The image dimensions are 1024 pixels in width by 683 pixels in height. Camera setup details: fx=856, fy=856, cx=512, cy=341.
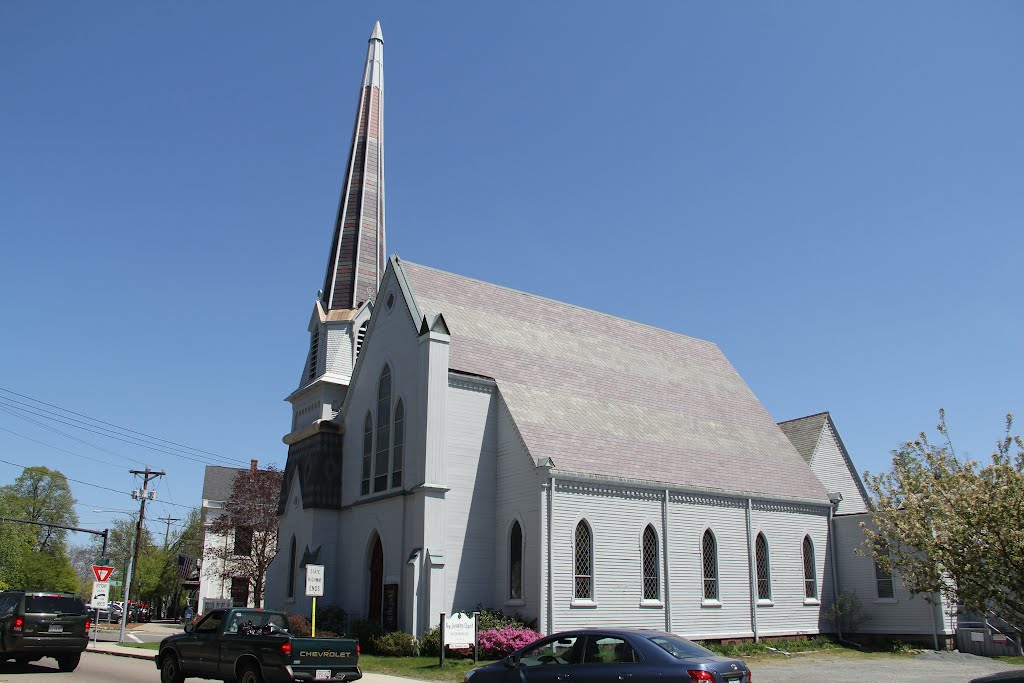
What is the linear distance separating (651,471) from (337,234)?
20.9 meters

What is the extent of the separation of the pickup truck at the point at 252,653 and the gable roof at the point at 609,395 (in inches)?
474

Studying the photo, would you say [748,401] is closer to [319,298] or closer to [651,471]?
[651,471]

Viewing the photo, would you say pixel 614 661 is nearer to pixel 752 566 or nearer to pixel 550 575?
pixel 550 575

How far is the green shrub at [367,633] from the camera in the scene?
27.9m

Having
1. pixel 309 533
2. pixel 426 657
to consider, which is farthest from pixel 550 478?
pixel 309 533

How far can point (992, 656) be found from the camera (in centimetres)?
2991

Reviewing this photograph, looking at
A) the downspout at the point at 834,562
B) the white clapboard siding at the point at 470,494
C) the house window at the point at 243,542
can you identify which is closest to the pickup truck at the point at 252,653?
the white clapboard siding at the point at 470,494

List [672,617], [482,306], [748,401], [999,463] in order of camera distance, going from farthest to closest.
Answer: [748,401]
[482,306]
[672,617]
[999,463]

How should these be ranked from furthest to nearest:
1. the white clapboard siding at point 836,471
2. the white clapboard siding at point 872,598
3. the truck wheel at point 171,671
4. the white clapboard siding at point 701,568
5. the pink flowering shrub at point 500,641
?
1. the white clapboard siding at point 836,471
2. the white clapboard siding at point 872,598
3. the white clapboard siding at point 701,568
4. the pink flowering shrub at point 500,641
5. the truck wheel at point 171,671

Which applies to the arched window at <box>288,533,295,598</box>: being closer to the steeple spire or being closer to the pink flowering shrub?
the steeple spire

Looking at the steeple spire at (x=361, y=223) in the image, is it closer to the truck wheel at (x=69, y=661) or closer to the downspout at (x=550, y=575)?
the downspout at (x=550, y=575)

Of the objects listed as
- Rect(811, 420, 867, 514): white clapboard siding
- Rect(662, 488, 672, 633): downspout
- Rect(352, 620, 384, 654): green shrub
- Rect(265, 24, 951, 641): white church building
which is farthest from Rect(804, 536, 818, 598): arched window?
Rect(352, 620, 384, 654): green shrub

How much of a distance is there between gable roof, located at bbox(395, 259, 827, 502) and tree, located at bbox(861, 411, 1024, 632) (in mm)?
11115

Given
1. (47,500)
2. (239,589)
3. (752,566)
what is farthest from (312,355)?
(47,500)
